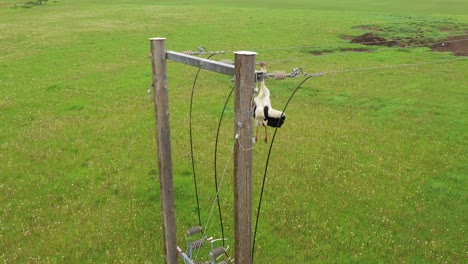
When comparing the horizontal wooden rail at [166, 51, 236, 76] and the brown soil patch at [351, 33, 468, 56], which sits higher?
the horizontal wooden rail at [166, 51, 236, 76]

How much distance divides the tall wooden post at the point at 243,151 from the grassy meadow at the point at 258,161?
2.34 m

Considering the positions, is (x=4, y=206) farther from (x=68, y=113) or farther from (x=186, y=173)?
(x=68, y=113)

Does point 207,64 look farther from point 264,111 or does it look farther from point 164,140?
point 164,140

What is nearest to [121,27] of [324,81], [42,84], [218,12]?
[218,12]

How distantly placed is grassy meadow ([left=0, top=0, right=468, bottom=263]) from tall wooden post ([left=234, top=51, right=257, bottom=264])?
2336 mm

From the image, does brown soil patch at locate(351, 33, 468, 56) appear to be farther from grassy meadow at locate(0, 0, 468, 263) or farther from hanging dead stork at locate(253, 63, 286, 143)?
hanging dead stork at locate(253, 63, 286, 143)

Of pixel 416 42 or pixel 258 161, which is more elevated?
pixel 416 42

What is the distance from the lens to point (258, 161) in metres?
16.6

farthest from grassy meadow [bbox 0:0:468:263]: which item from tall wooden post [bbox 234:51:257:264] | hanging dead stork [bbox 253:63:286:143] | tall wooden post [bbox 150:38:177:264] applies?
tall wooden post [bbox 234:51:257:264]

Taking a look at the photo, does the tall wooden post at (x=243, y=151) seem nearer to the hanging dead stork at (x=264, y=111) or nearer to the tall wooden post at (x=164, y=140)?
the hanging dead stork at (x=264, y=111)

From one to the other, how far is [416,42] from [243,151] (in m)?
40.1

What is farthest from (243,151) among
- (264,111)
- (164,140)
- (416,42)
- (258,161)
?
(416,42)

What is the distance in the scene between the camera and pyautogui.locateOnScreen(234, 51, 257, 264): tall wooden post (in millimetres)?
6531

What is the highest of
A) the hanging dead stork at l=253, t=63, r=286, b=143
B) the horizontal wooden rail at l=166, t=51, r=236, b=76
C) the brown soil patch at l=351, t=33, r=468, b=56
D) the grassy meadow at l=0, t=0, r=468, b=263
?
the horizontal wooden rail at l=166, t=51, r=236, b=76
